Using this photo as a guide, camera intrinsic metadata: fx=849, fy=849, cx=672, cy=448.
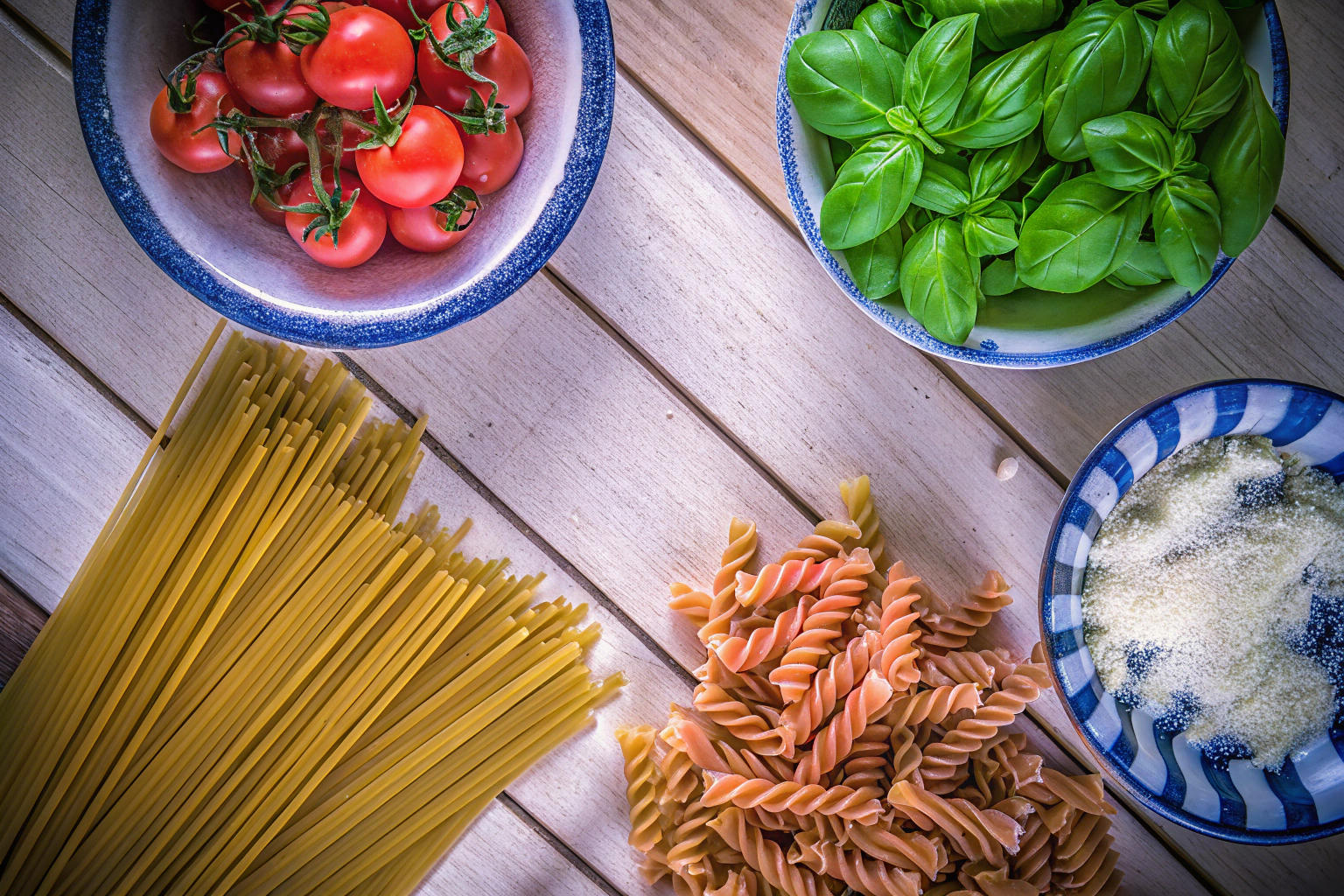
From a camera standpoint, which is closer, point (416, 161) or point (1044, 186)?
point (416, 161)

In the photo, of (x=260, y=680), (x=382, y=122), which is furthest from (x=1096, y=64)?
(x=260, y=680)

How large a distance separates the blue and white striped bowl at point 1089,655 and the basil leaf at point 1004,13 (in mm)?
537

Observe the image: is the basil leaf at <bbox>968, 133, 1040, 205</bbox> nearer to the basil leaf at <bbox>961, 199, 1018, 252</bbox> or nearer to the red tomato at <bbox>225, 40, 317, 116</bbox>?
the basil leaf at <bbox>961, 199, 1018, 252</bbox>

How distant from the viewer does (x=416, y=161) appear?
1029 mm

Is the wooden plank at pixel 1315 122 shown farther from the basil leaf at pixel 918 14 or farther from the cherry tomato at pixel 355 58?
the cherry tomato at pixel 355 58

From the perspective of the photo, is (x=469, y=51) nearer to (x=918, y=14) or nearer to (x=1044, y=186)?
(x=918, y=14)

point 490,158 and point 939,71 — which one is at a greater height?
point 939,71

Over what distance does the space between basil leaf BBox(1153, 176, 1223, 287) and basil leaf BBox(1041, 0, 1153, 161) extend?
0.13 m

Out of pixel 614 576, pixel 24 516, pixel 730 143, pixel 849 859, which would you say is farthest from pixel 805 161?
pixel 24 516

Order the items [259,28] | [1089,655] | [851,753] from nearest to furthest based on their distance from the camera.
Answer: [259,28], [1089,655], [851,753]

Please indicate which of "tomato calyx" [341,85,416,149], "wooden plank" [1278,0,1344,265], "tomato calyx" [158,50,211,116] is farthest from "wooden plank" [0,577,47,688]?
"wooden plank" [1278,0,1344,265]

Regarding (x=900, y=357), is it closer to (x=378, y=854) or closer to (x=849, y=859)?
(x=849, y=859)

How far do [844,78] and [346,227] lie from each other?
68 cm

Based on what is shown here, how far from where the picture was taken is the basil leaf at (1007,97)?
1.04 meters
